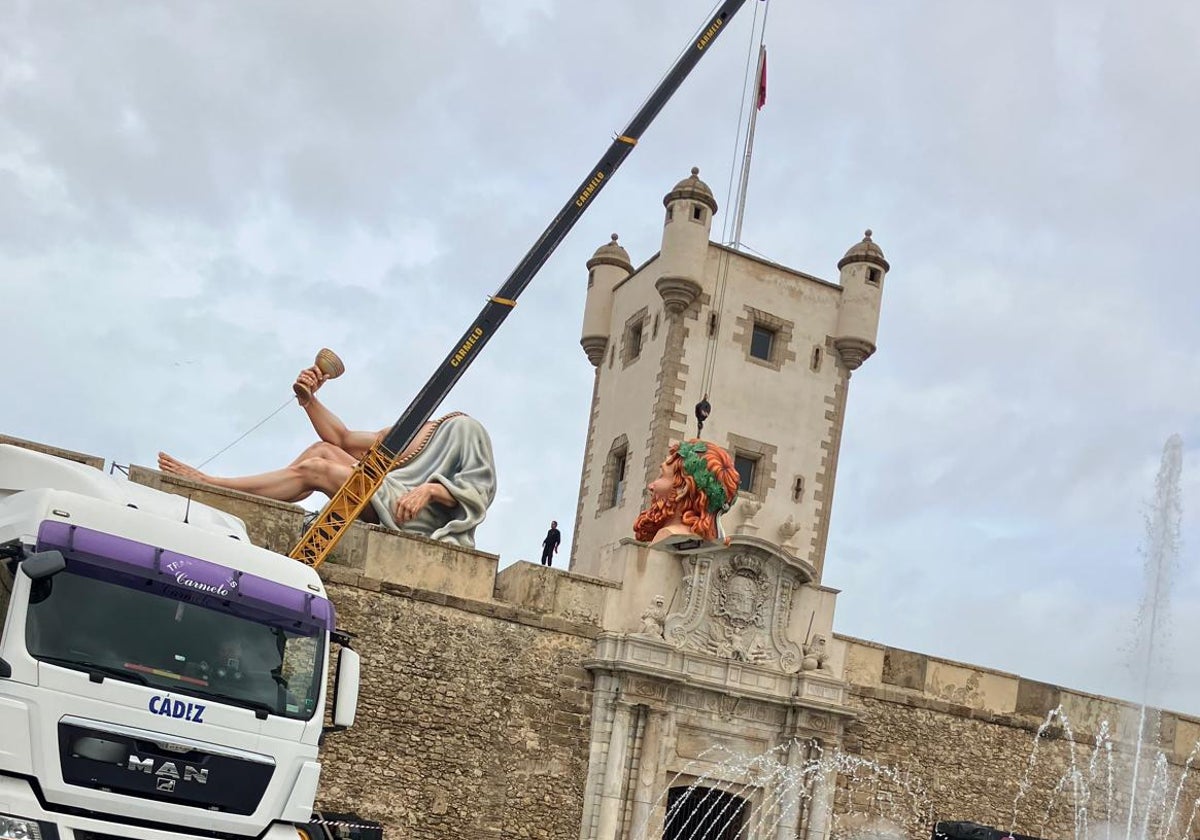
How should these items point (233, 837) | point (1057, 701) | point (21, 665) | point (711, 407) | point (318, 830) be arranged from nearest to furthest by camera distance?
point (21, 665), point (233, 837), point (318, 830), point (1057, 701), point (711, 407)

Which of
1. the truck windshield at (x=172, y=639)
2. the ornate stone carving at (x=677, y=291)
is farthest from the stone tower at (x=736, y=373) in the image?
the truck windshield at (x=172, y=639)

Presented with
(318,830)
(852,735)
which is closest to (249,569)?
(318,830)

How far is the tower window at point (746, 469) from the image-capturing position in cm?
2858

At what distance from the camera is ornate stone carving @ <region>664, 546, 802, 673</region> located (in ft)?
67.3

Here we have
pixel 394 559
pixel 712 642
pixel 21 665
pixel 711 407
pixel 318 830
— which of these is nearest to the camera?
pixel 21 665

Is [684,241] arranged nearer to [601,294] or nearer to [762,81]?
[601,294]

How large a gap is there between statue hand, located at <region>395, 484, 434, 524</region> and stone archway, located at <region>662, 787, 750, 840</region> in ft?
19.2

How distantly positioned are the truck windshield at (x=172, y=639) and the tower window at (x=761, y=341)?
66.7 ft

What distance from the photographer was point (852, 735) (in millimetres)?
21672

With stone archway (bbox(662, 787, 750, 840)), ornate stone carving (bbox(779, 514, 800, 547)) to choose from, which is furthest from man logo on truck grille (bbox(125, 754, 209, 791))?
ornate stone carving (bbox(779, 514, 800, 547))

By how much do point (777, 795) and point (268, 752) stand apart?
12807mm

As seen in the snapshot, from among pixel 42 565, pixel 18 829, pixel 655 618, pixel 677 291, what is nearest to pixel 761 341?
pixel 677 291

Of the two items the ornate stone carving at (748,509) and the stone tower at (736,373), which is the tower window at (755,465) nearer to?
the stone tower at (736,373)

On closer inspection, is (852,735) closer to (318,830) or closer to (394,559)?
(394,559)
